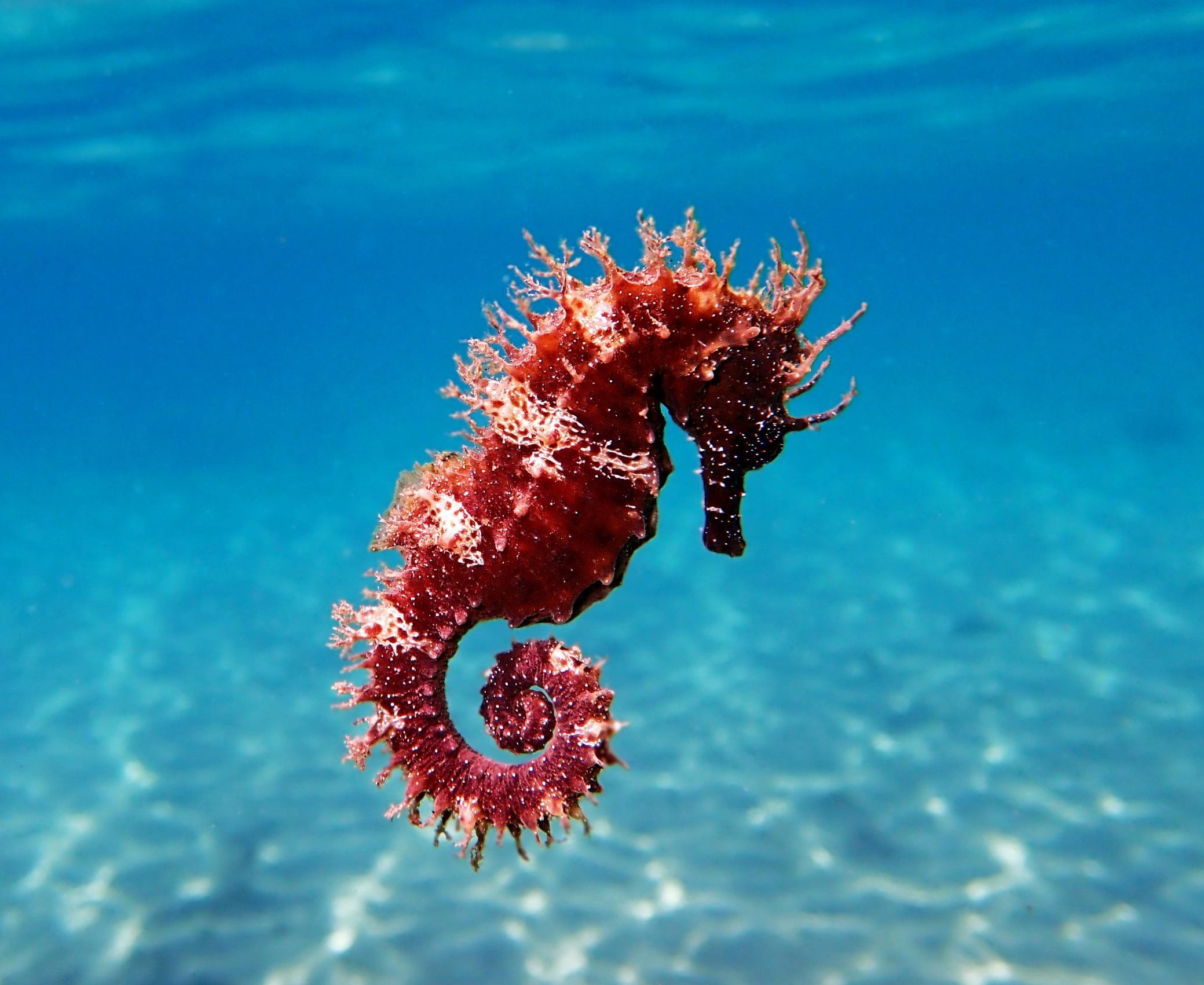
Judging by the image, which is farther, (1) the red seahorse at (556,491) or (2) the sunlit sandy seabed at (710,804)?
(2) the sunlit sandy seabed at (710,804)

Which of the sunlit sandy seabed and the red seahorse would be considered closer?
the red seahorse

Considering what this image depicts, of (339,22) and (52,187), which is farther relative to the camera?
(52,187)

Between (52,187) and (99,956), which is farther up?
(52,187)

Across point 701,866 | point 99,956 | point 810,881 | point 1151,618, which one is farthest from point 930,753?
point 99,956

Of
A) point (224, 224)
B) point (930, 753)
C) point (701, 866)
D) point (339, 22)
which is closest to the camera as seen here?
→ point (701, 866)

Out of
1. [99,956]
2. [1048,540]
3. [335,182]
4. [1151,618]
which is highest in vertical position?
[335,182]

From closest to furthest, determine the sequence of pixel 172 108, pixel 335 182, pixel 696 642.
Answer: pixel 696 642 → pixel 172 108 → pixel 335 182

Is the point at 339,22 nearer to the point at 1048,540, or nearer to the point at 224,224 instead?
the point at 1048,540

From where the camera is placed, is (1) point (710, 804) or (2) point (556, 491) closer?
(2) point (556, 491)
